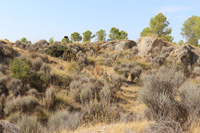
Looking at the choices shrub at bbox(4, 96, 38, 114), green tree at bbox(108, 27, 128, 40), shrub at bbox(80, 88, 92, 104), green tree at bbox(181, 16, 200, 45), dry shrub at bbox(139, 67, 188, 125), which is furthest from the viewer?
green tree at bbox(108, 27, 128, 40)

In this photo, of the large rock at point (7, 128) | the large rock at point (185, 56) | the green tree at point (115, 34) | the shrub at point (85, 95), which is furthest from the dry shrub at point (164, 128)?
the green tree at point (115, 34)

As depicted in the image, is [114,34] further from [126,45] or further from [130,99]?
[130,99]

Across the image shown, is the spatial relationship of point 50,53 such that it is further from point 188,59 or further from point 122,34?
point 122,34

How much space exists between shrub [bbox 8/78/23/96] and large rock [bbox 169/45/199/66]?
47.0ft

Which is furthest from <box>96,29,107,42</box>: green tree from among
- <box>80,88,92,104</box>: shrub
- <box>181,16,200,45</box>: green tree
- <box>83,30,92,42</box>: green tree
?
<box>80,88,92,104</box>: shrub

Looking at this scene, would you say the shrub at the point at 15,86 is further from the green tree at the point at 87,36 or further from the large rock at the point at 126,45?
the green tree at the point at 87,36

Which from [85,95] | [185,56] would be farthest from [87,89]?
[185,56]

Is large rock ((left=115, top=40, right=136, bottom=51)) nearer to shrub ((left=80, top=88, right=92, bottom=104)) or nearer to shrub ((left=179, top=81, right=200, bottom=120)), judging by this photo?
shrub ((left=80, top=88, right=92, bottom=104))

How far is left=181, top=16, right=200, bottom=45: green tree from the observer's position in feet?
115

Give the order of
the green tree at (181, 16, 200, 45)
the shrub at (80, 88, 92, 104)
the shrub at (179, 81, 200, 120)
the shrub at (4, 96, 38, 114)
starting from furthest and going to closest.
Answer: the green tree at (181, 16, 200, 45) < the shrub at (80, 88, 92, 104) < the shrub at (4, 96, 38, 114) < the shrub at (179, 81, 200, 120)

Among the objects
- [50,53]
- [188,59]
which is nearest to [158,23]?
[188,59]

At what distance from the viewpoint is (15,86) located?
24.5ft

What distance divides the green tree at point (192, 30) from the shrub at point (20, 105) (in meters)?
38.4

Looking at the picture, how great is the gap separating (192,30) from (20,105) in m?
40.4
